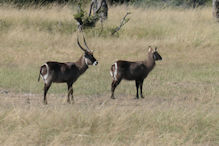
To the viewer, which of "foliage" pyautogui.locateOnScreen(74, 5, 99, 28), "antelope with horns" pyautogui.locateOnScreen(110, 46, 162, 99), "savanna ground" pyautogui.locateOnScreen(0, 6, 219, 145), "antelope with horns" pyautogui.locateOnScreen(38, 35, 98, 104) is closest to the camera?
"savanna ground" pyautogui.locateOnScreen(0, 6, 219, 145)

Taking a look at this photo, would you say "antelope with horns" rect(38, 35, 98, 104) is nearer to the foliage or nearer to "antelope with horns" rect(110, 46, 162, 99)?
"antelope with horns" rect(110, 46, 162, 99)

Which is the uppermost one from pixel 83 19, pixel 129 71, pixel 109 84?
pixel 83 19

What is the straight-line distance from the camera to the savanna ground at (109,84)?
703cm

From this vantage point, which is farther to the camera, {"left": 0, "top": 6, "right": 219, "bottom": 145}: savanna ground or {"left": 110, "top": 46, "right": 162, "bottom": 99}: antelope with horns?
{"left": 110, "top": 46, "right": 162, "bottom": 99}: antelope with horns

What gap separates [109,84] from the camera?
11367 millimetres

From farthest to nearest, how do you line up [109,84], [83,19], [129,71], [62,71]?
[83,19]
[109,84]
[129,71]
[62,71]

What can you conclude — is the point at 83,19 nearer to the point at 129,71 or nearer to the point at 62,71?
the point at 129,71

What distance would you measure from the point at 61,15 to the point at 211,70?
7950 millimetres

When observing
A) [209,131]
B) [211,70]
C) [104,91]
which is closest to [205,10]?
[211,70]

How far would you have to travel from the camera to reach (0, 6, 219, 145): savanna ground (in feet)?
23.1

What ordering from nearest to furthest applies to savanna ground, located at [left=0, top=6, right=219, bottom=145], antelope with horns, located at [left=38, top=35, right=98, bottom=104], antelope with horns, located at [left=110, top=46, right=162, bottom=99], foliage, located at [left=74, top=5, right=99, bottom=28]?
savanna ground, located at [left=0, top=6, right=219, bottom=145]
antelope with horns, located at [left=38, top=35, right=98, bottom=104]
antelope with horns, located at [left=110, top=46, right=162, bottom=99]
foliage, located at [left=74, top=5, right=99, bottom=28]

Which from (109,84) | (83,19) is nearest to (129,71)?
(109,84)

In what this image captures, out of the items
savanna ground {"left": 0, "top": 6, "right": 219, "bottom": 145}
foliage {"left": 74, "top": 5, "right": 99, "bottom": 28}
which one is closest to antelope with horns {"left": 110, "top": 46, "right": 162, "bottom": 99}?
savanna ground {"left": 0, "top": 6, "right": 219, "bottom": 145}

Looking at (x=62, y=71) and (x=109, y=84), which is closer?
(x=62, y=71)
